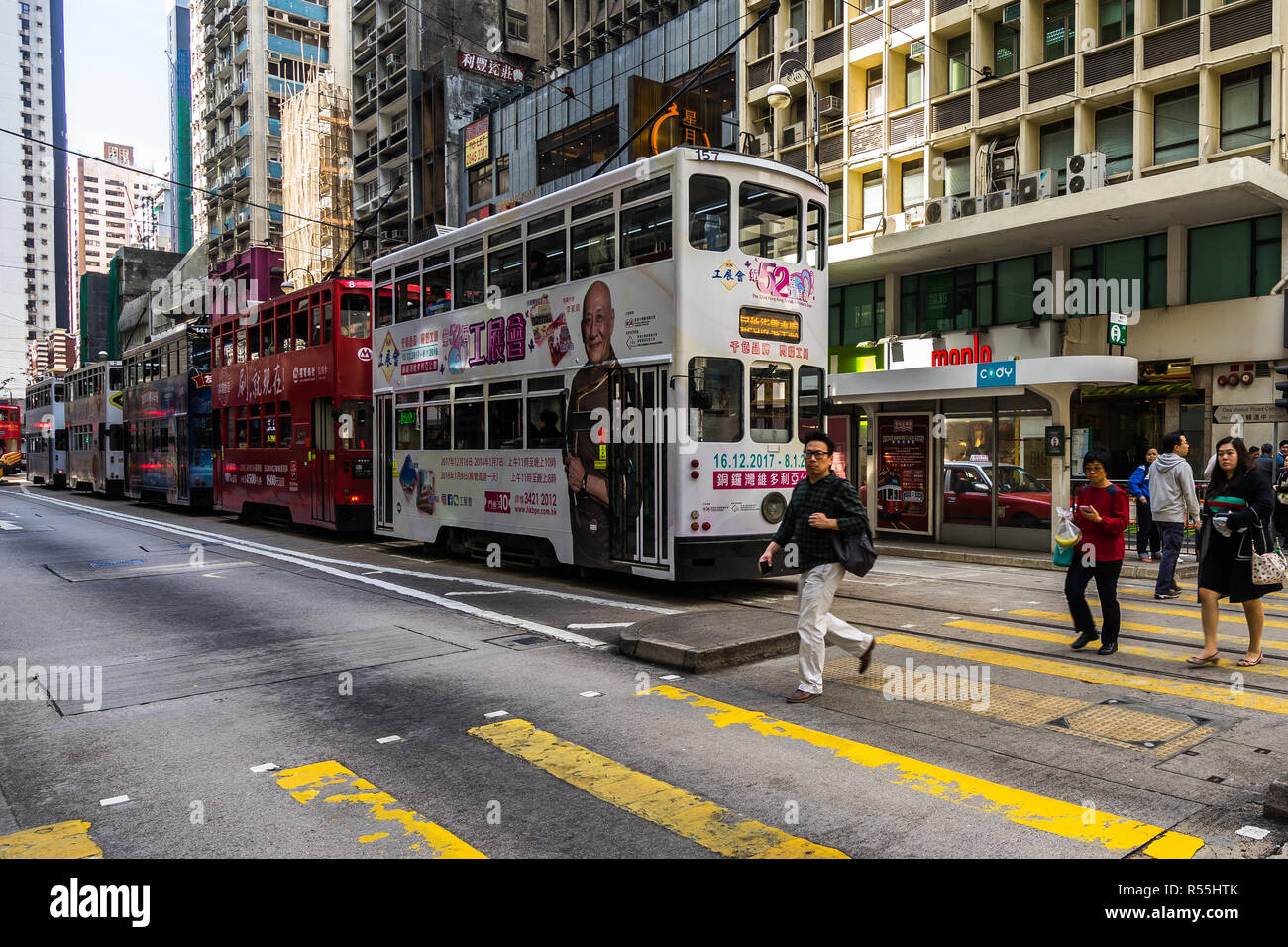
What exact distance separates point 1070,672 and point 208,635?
7511 mm

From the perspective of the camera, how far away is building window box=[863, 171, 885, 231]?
25844mm

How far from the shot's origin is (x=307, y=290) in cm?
1852

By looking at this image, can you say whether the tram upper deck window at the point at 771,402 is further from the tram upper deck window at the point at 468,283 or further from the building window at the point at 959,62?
the building window at the point at 959,62

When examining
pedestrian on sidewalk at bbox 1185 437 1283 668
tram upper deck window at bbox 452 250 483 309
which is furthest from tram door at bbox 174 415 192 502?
pedestrian on sidewalk at bbox 1185 437 1283 668

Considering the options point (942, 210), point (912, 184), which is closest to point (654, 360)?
point (942, 210)

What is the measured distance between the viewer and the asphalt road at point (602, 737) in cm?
426

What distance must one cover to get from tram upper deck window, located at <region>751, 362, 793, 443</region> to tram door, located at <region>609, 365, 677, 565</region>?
110cm

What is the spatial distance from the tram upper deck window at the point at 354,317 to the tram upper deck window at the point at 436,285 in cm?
334

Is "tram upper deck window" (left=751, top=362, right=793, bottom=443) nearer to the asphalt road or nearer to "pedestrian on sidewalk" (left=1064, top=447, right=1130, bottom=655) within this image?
the asphalt road

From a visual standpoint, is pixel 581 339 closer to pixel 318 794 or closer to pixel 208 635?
pixel 208 635

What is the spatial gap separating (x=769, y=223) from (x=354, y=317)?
9.64m

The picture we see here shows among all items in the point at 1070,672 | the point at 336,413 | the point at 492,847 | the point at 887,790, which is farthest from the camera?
the point at 336,413

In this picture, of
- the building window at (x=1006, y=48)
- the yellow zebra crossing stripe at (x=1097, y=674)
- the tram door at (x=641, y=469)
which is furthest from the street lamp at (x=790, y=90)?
the yellow zebra crossing stripe at (x=1097, y=674)
